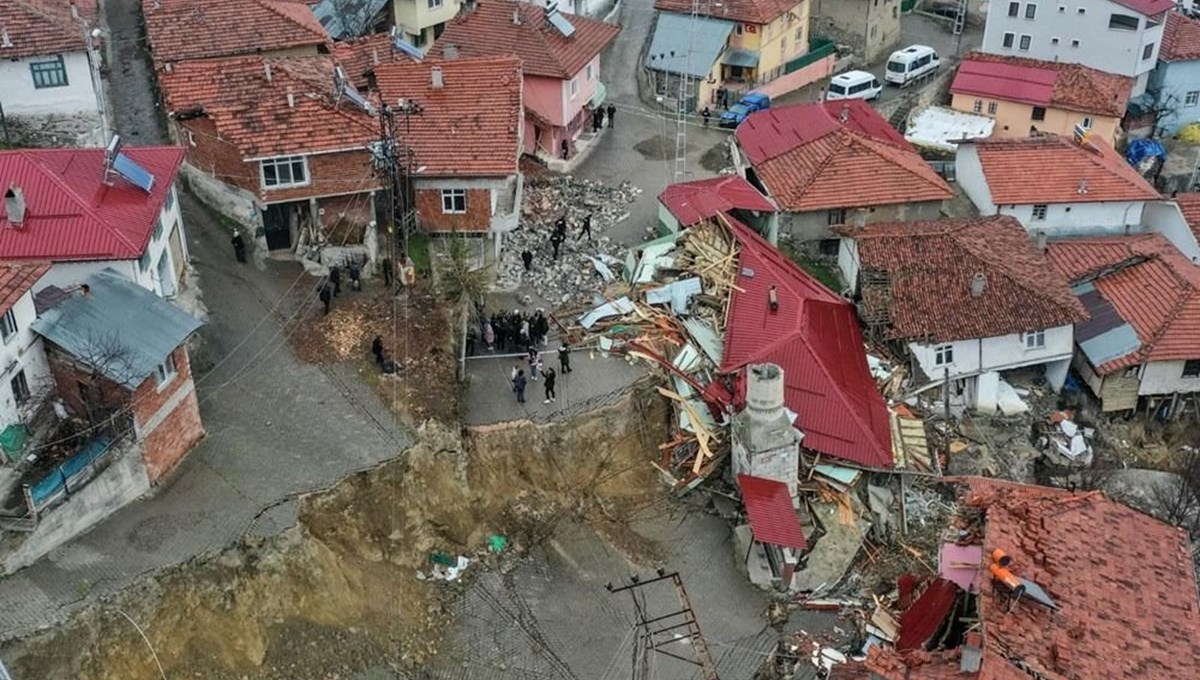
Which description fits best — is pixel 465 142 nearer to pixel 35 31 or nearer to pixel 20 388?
pixel 35 31

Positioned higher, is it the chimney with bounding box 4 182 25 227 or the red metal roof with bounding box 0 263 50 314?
the chimney with bounding box 4 182 25 227

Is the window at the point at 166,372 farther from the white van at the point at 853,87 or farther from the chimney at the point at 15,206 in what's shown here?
the white van at the point at 853,87

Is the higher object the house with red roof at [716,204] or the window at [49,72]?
the window at [49,72]

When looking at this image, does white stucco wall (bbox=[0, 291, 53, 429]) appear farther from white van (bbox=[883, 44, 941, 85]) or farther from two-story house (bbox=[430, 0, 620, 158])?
white van (bbox=[883, 44, 941, 85])

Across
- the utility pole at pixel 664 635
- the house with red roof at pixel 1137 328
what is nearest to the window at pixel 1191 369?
the house with red roof at pixel 1137 328

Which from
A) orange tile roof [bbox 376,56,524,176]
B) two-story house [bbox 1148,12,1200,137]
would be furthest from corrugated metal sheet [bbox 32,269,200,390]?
two-story house [bbox 1148,12,1200,137]

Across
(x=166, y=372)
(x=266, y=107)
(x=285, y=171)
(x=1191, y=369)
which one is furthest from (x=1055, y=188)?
(x=166, y=372)

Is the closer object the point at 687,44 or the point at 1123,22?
the point at 687,44
